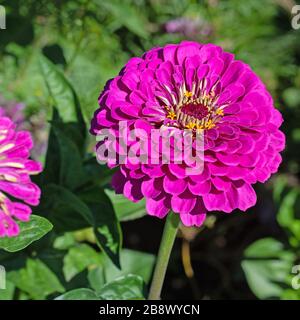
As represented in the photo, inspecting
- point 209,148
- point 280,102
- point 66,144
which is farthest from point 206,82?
point 280,102

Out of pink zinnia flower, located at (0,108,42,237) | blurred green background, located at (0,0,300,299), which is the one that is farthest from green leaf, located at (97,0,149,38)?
pink zinnia flower, located at (0,108,42,237)

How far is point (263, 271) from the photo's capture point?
1432mm

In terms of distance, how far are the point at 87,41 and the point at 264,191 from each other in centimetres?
71

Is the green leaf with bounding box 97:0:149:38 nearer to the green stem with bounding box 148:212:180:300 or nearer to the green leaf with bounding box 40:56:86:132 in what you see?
the green leaf with bounding box 40:56:86:132

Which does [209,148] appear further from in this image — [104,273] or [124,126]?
[104,273]

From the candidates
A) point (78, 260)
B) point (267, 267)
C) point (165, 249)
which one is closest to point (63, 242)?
point (78, 260)

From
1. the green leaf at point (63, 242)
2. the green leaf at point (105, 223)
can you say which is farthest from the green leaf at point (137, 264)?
the green leaf at point (105, 223)

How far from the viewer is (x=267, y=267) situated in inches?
56.6

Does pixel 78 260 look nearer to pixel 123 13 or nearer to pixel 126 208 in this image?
pixel 126 208

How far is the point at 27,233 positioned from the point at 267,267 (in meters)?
0.78

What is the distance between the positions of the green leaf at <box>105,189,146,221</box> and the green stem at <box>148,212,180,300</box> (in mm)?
211

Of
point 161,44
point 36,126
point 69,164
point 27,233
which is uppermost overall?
point 161,44

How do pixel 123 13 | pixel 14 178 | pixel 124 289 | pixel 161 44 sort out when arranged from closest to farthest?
pixel 14 178 < pixel 124 289 < pixel 123 13 < pixel 161 44

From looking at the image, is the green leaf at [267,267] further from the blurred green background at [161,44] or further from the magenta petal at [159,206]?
the magenta petal at [159,206]
